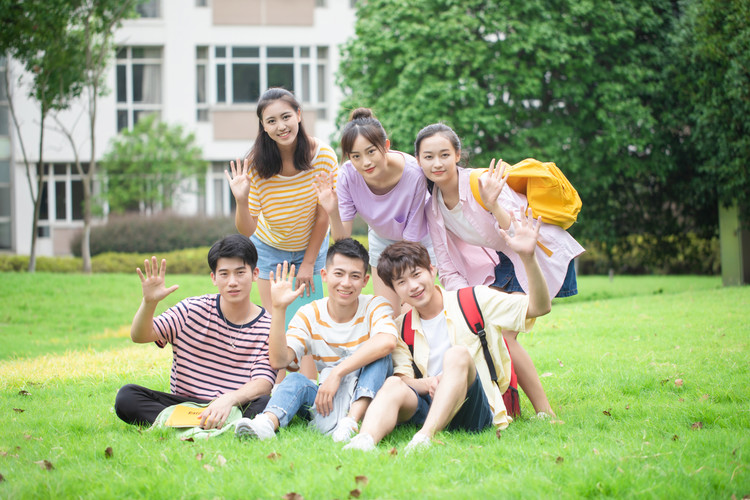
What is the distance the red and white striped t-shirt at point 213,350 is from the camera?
4.52 meters

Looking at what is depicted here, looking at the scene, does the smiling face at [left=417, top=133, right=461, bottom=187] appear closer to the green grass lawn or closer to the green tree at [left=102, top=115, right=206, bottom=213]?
the green grass lawn

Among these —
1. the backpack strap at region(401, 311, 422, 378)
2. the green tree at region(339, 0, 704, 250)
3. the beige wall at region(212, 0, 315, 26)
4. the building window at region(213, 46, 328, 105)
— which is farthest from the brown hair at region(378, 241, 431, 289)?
the beige wall at region(212, 0, 315, 26)

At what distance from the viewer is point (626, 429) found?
408cm

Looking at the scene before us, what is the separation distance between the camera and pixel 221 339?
14.9 feet

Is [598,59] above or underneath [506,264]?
above

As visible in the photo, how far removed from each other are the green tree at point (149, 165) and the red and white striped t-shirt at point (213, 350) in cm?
1774

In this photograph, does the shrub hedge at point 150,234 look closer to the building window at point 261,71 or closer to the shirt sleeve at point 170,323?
the building window at point 261,71

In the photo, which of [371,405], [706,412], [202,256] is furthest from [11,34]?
[706,412]

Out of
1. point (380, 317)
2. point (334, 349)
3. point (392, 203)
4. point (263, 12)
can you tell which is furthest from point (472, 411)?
point (263, 12)

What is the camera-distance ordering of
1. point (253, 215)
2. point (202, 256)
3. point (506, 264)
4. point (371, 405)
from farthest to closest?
point (202, 256) → point (253, 215) → point (506, 264) → point (371, 405)

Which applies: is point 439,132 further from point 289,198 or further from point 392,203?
point 289,198

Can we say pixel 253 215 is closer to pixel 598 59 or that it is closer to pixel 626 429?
pixel 626 429

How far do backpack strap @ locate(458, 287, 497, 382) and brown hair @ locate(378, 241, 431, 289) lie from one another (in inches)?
A: 11.6

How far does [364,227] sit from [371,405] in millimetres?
16852
